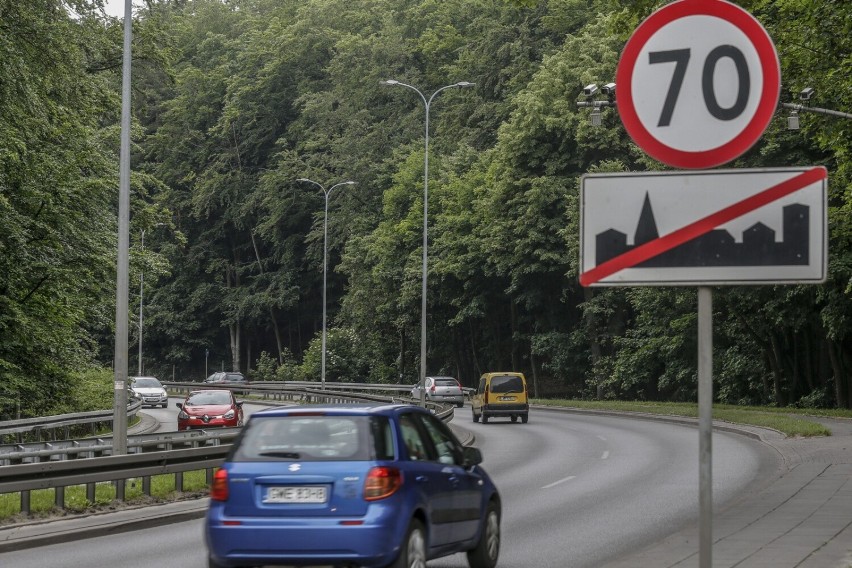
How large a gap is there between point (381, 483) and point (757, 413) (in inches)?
1381

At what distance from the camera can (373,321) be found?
77.1 m

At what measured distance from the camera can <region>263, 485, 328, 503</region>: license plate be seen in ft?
32.1

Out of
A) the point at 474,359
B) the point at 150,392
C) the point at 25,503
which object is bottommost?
the point at 150,392

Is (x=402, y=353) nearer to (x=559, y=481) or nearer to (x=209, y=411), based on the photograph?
(x=209, y=411)

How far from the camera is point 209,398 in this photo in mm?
39031

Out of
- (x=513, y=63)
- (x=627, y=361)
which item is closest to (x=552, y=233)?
(x=627, y=361)

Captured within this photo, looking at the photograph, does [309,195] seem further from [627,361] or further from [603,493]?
[603,493]

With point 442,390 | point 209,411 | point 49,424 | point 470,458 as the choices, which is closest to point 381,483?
point 470,458

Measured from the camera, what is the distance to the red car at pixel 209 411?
37625mm

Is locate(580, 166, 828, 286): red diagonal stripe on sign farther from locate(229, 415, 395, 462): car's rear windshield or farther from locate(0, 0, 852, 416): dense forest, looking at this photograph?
locate(0, 0, 852, 416): dense forest

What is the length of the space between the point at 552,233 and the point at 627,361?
7.60 m

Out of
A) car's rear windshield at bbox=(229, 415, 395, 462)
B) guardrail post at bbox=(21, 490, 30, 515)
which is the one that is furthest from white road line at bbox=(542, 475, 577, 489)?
car's rear windshield at bbox=(229, 415, 395, 462)

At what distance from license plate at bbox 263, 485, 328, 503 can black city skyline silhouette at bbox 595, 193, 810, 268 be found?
Answer: 5.39 m

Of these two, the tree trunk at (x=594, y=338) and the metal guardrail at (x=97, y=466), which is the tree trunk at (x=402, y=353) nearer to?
the tree trunk at (x=594, y=338)
